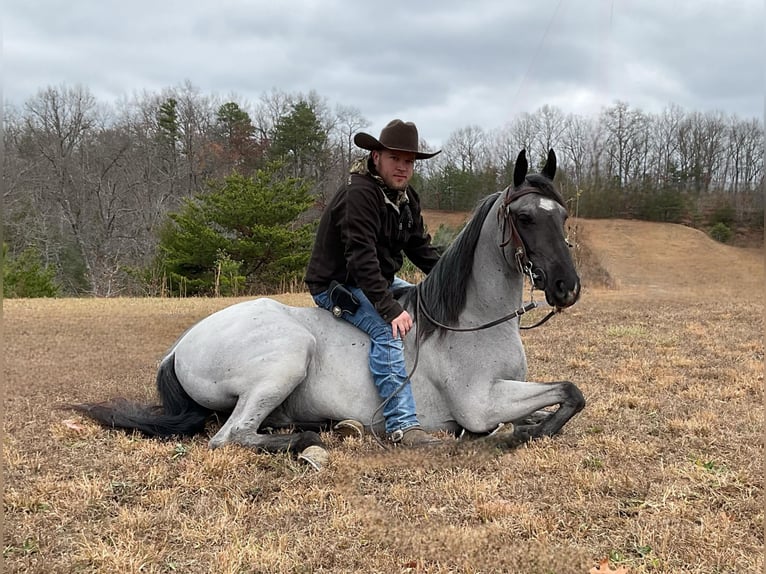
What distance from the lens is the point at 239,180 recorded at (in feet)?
57.9

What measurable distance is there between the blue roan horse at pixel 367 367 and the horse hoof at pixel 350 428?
7 cm

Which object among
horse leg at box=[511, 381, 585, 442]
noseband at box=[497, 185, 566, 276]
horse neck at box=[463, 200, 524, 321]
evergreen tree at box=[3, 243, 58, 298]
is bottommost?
evergreen tree at box=[3, 243, 58, 298]

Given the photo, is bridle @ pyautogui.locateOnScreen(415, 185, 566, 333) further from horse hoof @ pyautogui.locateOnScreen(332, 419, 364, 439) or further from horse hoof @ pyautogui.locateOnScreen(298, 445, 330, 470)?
horse hoof @ pyautogui.locateOnScreen(298, 445, 330, 470)

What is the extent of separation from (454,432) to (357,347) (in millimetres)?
766

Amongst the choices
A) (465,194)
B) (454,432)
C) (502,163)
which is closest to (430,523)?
(454,432)

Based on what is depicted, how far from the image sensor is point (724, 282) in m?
11.3

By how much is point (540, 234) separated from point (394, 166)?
1.01 m

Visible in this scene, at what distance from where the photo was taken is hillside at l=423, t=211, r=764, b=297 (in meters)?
13.5

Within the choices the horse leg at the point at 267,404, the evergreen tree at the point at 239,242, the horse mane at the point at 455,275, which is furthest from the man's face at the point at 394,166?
the evergreen tree at the point at 239,242

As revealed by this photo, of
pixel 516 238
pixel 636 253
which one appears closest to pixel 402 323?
pixel 516 238

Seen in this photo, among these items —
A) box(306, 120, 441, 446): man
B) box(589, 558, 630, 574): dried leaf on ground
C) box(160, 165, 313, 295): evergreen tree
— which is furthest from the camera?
box(160, 165, 313, 295): evergreen tree

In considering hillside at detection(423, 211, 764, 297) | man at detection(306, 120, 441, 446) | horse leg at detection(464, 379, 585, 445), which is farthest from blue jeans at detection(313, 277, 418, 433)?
hillside at detection(423, 211, 764, 297)

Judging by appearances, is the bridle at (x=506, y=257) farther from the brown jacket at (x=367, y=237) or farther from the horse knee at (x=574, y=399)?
A: the horse knee at (x=574, y=399)

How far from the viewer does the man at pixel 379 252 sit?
10.4 feet
